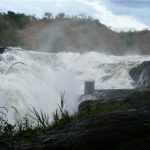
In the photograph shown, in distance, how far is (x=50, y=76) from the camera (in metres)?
32.8

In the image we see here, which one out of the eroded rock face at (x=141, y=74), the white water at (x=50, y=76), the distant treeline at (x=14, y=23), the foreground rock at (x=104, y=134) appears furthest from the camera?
the distant treeline at (x=14, y=23)

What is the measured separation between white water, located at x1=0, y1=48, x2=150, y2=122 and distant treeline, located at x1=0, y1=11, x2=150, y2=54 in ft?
42.1

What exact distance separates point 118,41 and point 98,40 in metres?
3.45

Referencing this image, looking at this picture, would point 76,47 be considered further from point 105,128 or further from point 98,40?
point 105,128

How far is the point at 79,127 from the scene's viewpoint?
5.86m

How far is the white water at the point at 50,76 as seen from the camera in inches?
1049

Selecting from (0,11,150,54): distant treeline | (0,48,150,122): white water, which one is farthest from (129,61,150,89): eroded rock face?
(0,11,150,54): distant treeline

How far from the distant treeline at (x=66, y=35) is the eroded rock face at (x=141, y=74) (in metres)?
20.1

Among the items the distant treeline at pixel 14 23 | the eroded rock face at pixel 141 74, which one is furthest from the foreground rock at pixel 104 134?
the distant treeline at pixel 14 23

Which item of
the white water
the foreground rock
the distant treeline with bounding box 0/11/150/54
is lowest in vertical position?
the foreground rock

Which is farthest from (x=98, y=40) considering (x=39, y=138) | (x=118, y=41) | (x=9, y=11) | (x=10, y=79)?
(x=39, y=138)

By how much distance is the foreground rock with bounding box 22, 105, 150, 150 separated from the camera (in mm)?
5535

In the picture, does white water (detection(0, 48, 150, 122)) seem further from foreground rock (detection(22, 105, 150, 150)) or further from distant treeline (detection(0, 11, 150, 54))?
foreground rock (detection(22, 105, 150, 150))

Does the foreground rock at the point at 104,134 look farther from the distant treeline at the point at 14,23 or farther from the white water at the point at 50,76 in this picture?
the distant treeline at the point at 14,23
